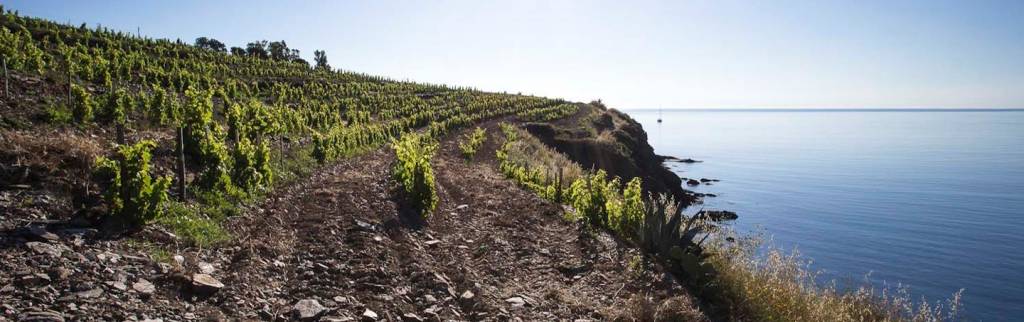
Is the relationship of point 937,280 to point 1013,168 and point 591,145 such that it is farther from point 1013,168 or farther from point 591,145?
point 1013,168

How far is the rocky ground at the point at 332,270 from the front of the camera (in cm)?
533

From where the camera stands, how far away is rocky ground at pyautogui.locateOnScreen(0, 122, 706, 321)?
533 centimetres

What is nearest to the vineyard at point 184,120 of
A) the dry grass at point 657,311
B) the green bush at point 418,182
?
the green bush at point 418,182

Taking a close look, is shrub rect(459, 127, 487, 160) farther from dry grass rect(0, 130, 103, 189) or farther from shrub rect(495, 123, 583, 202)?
dry grass rect(0, 130, 103, 189)

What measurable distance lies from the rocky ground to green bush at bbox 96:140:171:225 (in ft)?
0.98

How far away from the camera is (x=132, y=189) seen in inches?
279

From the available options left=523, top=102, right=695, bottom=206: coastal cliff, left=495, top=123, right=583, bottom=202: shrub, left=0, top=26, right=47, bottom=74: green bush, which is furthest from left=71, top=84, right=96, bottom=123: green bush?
left=523, top=102, right=695, bottom=206: coastal cliff

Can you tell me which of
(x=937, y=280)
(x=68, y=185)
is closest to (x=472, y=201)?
(x=68, y=185)

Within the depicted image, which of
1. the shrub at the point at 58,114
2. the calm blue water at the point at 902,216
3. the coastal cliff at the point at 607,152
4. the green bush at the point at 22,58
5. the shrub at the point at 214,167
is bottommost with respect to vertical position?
the calm blue water at the point at 902,216

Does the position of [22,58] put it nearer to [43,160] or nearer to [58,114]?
[58,114]

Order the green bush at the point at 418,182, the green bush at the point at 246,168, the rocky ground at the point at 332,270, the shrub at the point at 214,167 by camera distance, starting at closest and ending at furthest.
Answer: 1. the rocky ground at the point at 332,270
2. the shrub at the point at 214,167
3. the green bush at the point at 246,168
4. the green bush at the point at 418,182

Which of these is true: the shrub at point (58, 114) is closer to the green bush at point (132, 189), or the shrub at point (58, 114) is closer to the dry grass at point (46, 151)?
the dry grass at point (46, 151)

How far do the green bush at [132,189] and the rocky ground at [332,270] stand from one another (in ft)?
0.98

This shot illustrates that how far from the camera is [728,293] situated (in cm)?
825
